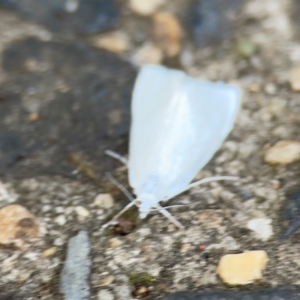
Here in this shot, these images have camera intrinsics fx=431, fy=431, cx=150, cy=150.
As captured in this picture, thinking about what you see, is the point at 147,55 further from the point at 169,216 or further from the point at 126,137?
the point at 169,216

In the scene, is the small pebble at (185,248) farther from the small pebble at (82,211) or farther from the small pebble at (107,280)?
the small pebble at (82,211)

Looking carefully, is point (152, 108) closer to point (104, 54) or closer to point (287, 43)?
point (104, 54)

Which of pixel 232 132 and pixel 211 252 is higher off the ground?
pixel 232 132

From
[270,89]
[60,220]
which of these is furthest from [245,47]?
[60,220]

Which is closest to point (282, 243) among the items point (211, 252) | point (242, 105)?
point (211, 252)

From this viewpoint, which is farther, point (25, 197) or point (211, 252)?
point (25, 197)

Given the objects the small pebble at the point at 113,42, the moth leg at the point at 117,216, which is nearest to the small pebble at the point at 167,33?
the small pebble at the point at 113,42
